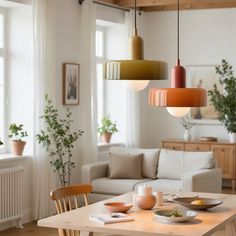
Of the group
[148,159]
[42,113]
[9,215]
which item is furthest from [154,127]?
[9,215]

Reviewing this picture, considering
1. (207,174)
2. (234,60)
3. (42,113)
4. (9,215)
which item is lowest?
(9,215)

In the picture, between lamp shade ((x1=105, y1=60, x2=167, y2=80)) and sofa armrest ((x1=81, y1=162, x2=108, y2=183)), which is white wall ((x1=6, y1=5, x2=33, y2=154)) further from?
lamp shade ((x1=105, y1=60, x2=167, y2=80))

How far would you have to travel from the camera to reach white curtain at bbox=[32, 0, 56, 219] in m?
7.74

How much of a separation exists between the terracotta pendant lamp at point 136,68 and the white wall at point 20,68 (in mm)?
4638

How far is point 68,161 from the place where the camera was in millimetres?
8328

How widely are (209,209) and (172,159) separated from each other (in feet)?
11.9

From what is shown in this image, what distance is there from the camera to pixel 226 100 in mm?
9836

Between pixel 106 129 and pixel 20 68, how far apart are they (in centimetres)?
249

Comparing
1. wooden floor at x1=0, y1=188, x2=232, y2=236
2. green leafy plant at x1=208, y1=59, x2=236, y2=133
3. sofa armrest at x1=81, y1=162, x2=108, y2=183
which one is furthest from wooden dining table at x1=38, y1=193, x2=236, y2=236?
green leafy plant at x1=208, y1=59, x2=236, y2=133

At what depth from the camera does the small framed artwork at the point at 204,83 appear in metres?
10.5

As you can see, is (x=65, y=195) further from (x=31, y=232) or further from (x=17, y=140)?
(x=17, y=140)

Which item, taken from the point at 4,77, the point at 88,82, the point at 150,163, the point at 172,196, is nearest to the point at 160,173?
the point at 150,163

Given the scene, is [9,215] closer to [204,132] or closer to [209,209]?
[209,209]

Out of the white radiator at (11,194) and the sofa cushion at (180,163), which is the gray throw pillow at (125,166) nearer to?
the sofa cushion at (180,163)
